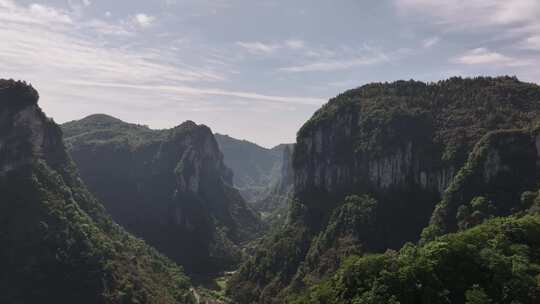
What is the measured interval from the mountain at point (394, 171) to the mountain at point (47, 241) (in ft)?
89.6

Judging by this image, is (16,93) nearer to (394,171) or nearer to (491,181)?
(394,171)

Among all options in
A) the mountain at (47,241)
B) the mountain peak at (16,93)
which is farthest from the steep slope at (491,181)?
the mountain peak at (16,93)

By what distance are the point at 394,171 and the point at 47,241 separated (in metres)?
76.0

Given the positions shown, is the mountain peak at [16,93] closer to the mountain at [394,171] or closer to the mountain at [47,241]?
the mountain at [47,241]

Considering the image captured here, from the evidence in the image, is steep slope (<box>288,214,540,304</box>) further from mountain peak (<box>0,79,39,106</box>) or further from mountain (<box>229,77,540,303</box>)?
mountain peak (<box>0,79,39,106</box>)

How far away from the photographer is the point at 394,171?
116750mm

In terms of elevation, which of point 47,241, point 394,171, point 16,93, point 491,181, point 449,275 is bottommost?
point 47,241

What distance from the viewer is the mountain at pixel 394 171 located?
89250mm

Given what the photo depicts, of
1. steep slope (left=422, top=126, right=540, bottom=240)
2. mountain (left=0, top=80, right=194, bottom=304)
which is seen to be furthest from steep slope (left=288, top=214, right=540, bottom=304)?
mountain (left=0, top=80, right=194, bottom=304)

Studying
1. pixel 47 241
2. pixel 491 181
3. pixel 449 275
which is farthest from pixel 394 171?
pixel 47 241

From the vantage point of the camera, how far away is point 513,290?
4559 centimetres

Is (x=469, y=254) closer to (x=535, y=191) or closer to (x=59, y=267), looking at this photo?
(x=535, y=191)

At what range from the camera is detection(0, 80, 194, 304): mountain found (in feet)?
284

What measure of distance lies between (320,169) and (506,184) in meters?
57.2
